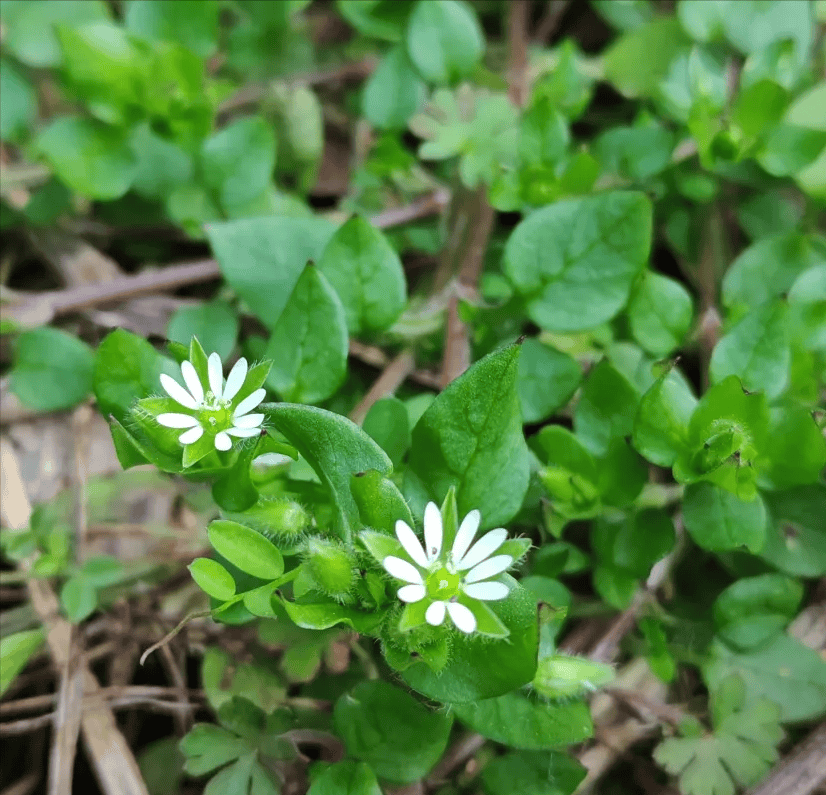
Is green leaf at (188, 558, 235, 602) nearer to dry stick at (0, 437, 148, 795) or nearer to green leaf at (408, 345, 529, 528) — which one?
green leaf at (408, 345, 529, 528)


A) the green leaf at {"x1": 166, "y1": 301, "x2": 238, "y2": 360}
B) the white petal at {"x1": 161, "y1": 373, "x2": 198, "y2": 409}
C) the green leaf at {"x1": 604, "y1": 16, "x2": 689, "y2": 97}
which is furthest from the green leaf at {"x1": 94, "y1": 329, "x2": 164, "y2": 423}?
the green leaf at {"x1": 604, "y1": 16, "x2": 689, "y2": 97}

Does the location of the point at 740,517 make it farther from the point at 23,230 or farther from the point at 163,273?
the point at 23,230

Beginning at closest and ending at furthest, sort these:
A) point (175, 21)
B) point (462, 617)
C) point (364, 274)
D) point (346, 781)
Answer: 1. point (462, 617)
2. point (346, 781)
3. point (364, 274)
4. point (175, 21)

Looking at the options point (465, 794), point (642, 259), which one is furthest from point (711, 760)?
point (642, 259)

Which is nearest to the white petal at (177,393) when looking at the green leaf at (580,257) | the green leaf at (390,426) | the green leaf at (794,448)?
the green leaf at (390,426)

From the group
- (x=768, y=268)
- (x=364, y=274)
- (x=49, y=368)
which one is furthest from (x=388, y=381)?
(x=768, y=268)

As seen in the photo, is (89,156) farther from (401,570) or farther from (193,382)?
(401,570)
